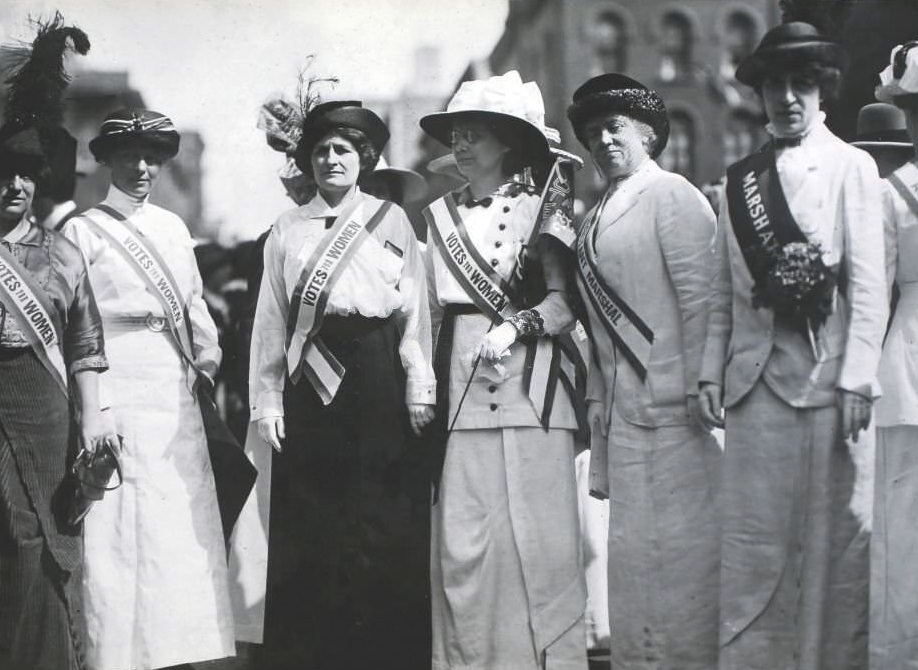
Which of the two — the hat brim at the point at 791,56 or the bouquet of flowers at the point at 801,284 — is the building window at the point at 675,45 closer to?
the hat brim at the point at 791,56

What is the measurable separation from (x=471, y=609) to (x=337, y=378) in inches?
45.5

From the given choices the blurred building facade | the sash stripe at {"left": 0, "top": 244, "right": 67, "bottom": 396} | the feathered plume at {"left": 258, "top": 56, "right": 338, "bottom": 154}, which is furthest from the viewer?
the blurred building facade

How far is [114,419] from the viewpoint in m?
5.74

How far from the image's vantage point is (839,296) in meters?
4.69

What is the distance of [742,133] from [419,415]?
3145 millimetres

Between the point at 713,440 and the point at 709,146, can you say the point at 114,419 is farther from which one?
the point at 709,146

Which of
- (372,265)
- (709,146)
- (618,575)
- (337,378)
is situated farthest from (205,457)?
(709,146)

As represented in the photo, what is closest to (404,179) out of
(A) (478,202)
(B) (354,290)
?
(A) (478,202)

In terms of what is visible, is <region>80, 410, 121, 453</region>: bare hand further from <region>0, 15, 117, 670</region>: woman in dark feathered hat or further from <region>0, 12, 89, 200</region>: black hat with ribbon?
<region>0, 12, 89, 200</region>: black hat with ribbon

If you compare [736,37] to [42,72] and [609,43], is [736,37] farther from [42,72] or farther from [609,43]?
[42,72]

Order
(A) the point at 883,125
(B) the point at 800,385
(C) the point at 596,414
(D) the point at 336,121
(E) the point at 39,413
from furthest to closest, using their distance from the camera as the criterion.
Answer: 1. (A) the point at 883,125
2. (D) the point at 336,121
3. (E) the point at 39,413
4. (C) the point at 596,414
5. (B) the point at 800,385

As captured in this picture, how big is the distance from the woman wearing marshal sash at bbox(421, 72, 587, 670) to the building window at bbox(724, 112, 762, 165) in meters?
2.06

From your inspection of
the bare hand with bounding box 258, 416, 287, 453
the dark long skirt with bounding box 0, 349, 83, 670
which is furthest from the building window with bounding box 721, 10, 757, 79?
the dark long skirt with bounding box 0, 349, 83, 670

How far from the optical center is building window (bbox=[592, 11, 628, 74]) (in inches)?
268
